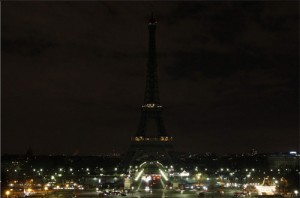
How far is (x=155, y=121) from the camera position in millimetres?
116562

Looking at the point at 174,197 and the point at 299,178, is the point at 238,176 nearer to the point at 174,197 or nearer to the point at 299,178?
the point at 299,178

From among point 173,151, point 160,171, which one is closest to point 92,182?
point 160,171

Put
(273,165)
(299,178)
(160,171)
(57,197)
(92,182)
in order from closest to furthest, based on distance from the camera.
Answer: (57,197), (299,178), (92,182), (160,171), (273,165)

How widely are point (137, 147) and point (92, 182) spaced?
3685 cm

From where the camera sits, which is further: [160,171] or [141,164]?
[141,164]

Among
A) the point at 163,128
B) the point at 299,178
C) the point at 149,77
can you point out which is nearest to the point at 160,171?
the point at 163,128

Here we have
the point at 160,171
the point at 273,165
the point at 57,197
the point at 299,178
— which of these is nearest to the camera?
the point at 57,197

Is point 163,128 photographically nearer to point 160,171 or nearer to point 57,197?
point 160,171

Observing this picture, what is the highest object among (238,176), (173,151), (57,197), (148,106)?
(148,106)

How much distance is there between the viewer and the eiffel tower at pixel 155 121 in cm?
11456

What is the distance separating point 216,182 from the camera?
82.2 metres

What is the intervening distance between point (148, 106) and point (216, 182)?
3585 centimetres

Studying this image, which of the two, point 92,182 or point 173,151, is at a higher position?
point 173,151

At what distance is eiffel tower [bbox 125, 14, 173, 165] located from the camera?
376 feet
